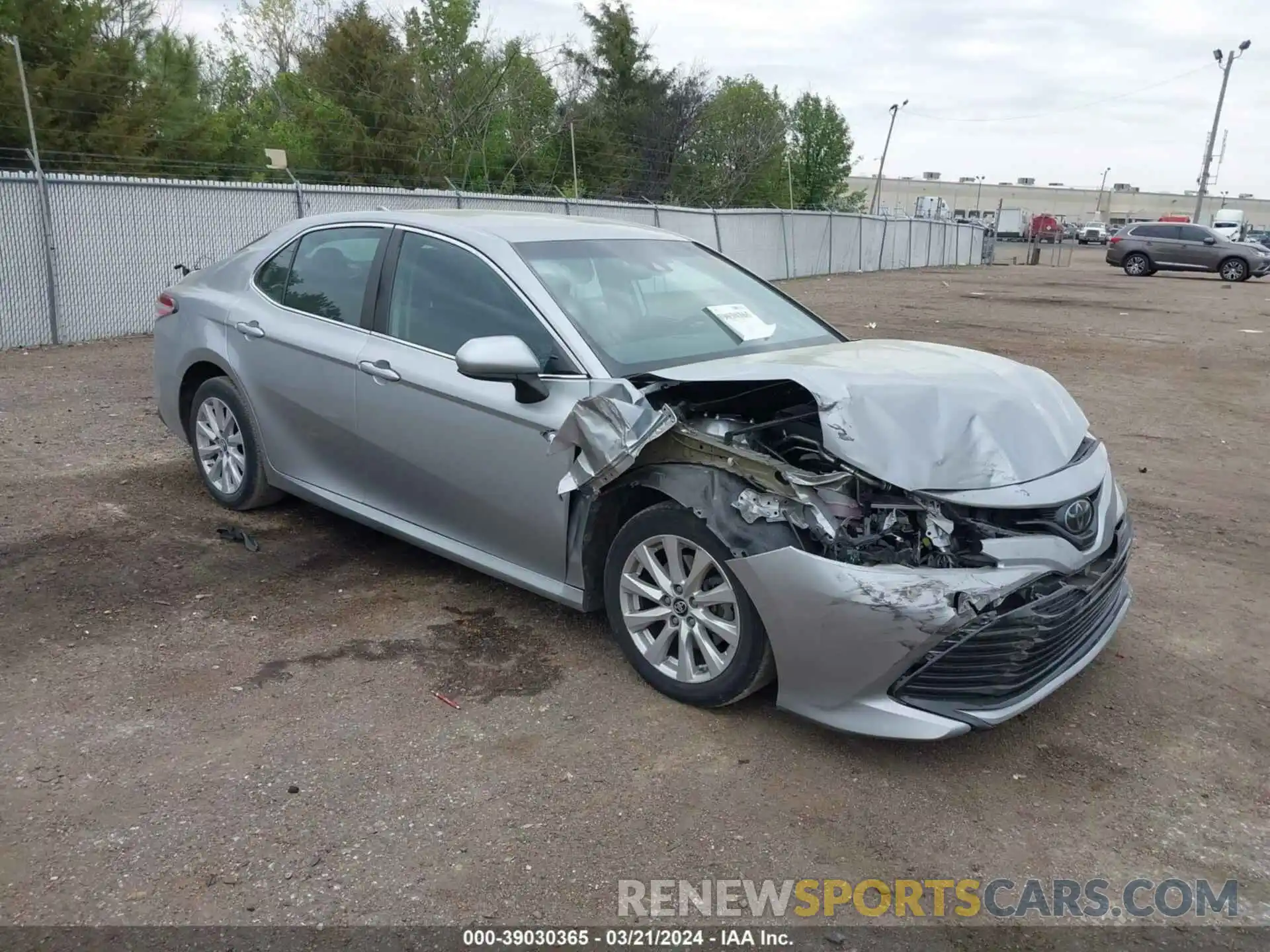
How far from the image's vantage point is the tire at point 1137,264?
32.0 metres

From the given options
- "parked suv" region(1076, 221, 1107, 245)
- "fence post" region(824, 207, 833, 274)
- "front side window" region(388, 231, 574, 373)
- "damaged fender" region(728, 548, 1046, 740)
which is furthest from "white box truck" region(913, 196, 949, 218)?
"damaged fender" region(728, 548, 1046, 740)

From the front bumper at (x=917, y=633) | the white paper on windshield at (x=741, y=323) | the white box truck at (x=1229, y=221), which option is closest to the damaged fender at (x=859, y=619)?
the front bumper at (x=917, y=633)

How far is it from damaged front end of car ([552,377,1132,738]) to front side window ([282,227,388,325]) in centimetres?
169

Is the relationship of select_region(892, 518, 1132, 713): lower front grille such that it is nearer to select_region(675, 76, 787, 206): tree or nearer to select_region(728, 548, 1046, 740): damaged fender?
select_region(728, 548, 1046, 740): damaged fender

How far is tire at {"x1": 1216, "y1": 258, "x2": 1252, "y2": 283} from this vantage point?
101 ft

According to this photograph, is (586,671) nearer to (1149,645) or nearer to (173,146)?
(1149,645)

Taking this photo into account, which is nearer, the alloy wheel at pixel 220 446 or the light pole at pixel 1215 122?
the alloy wheel at pixel 220 446

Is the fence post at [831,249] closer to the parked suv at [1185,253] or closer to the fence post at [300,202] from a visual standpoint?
the parked suv at [1185,253]

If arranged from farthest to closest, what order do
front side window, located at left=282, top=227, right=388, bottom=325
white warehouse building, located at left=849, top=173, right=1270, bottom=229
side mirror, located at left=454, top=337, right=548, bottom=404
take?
white warehouse building, located at left=849, top=173, right=1270, bottom=229 → front side window, located at left=282, top=227, right=388, bottom=325 → side mirror, located at left=454, top=337, right=548, bottom=404

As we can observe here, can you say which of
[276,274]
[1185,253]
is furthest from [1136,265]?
[276,274]

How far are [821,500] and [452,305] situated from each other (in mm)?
1904

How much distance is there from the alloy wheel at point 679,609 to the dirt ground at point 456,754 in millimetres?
186

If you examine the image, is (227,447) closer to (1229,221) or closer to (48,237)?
(48,237)

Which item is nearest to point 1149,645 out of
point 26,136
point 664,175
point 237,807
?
point 237,807
